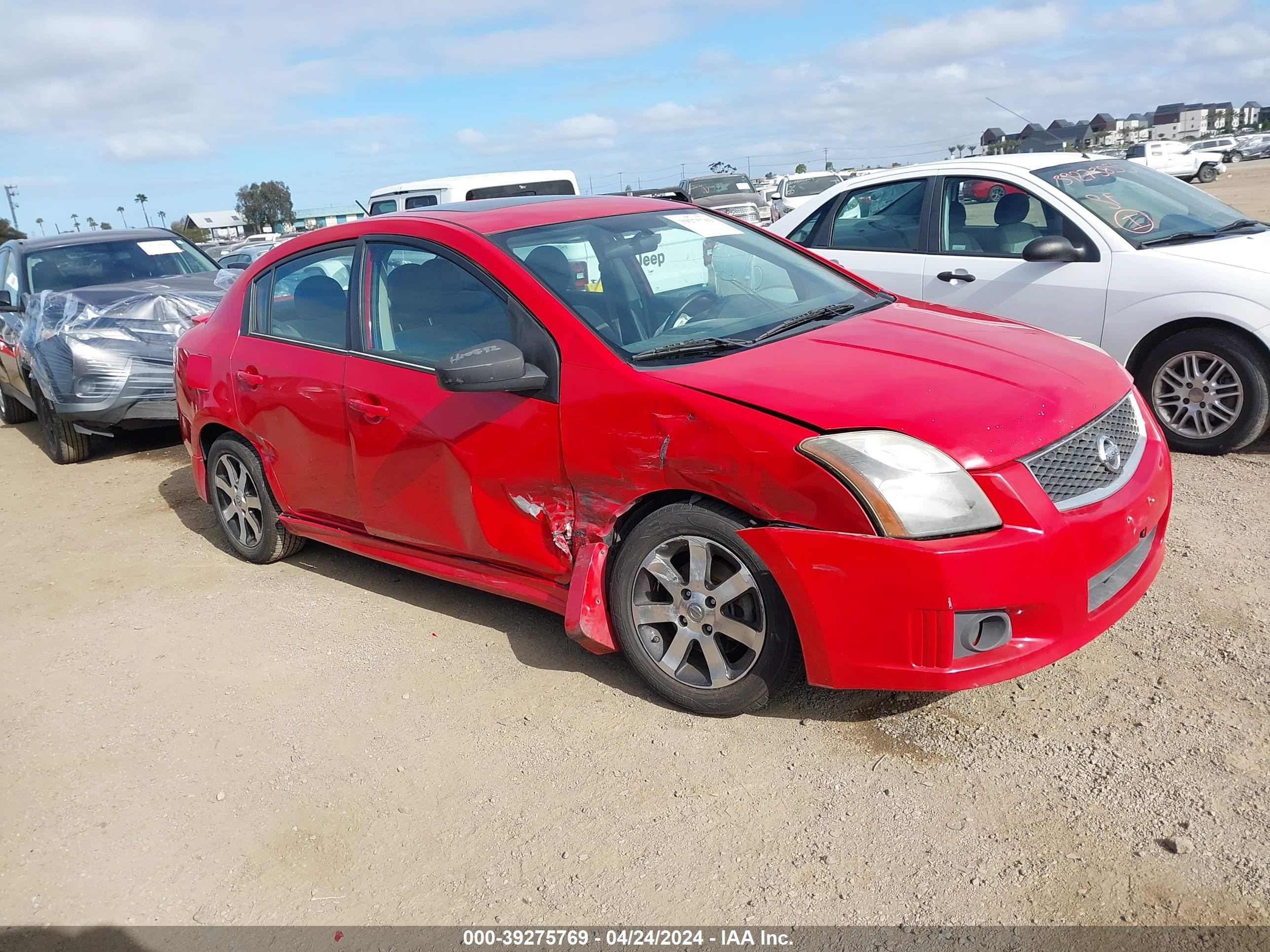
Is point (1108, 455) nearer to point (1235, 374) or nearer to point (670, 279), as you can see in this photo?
point (670, 279)

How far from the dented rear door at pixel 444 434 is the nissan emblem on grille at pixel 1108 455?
1.65 metres

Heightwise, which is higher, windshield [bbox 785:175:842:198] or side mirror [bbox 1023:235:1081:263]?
side mirror [bbox 1023:235:1081:263]

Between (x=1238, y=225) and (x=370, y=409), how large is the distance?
5.10m

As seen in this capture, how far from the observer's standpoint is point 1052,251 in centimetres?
560

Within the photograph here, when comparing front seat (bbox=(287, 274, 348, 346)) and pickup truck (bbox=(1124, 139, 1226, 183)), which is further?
pickup truck (bbox=(1124, 139, 1226, 183))

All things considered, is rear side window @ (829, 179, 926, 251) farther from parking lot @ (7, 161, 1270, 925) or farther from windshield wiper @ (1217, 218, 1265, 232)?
parking lot @ (7, 161, 1270, 925)

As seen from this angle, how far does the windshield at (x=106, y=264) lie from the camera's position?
327 inches

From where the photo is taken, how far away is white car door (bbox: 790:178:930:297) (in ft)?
21.0

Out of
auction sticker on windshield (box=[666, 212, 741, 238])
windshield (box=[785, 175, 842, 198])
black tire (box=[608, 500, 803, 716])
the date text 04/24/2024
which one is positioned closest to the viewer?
the date text 04/24/2024

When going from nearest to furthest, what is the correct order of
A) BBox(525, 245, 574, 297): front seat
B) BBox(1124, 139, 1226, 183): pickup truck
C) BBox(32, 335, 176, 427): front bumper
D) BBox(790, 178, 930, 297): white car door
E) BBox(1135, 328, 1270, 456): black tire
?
BBox(525, 245, 574, 297): front seat, BBox(1135, 328, 1270, 456): black tire, BBox(790, 178, 930, 297): white car door, BBox(32, 335, 176, 427): front bumper, BBox(1124, 139, 1226, 183): pickup truck

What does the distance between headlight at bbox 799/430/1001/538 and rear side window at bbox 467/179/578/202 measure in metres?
8.94

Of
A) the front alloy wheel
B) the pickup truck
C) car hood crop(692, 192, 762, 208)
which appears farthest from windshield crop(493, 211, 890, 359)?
the pickup truck

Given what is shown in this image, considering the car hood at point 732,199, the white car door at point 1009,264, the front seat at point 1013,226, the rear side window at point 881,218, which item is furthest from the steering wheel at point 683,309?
the car hood at point 732,199

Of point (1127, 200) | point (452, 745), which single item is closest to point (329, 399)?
point (452, 745)
